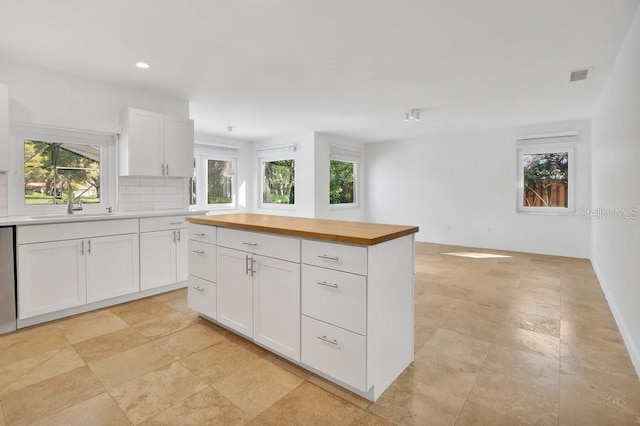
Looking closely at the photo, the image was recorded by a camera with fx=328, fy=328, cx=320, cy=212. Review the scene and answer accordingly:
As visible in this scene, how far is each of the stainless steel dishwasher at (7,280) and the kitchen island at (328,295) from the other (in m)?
1.71

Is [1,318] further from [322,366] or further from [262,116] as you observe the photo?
[262,116]

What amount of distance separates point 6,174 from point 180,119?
170 cm

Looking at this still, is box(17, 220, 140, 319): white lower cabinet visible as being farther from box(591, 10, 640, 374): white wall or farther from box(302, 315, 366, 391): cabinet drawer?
box(591, 10, 640, 374): white wall

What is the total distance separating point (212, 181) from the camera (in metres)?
6.77

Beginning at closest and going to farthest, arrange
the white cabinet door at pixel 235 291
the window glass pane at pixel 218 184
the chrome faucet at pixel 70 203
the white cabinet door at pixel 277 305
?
1. the white cabinet door at pixel 277 305
2. the white cabinet door at pixel 235 291
3. the chrome faucet at pixel 70 203
4. the window glass pane at pixel 218 184

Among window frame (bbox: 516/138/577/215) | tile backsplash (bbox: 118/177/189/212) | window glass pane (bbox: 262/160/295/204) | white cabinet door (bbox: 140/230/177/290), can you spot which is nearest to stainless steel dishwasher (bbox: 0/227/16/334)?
white cabinet door (bbox: 140/230/177/290)

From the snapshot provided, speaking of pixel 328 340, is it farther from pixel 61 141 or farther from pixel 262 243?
pixel 61 141

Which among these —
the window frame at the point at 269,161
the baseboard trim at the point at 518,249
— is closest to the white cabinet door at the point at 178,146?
the window frame at the point at 269,161

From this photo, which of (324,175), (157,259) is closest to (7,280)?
(157,259)

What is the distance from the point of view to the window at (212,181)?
647 cm

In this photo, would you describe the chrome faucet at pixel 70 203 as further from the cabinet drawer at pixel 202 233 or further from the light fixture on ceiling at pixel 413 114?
the light fixture on ceiling at pixel 413 114

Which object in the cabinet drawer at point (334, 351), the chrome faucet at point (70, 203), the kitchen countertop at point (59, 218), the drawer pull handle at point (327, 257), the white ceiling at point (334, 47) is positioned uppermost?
the white ceiling at point (334, 47)

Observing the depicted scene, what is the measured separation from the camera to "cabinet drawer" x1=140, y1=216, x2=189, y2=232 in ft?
11.2

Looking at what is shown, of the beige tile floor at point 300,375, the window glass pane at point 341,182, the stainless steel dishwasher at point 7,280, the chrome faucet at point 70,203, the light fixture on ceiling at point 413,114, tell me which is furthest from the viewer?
the window glass pane at point 341,182
